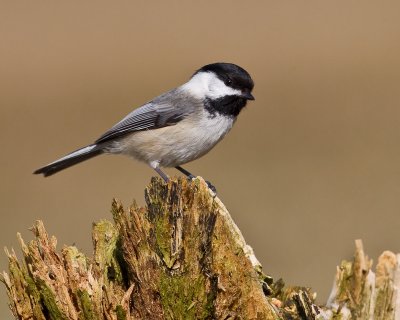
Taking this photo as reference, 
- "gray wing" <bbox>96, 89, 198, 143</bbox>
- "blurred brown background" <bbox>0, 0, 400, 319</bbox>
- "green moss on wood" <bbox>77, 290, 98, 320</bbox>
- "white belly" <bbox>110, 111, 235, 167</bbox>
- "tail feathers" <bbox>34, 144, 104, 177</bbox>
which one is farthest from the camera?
"blurred brown background" <bbox>0, 0, 400, 319</bbox>

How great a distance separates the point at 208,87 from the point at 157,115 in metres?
0.45

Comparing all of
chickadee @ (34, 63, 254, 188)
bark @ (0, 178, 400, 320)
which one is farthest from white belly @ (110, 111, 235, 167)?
bark @ (0, 178, 400, 320)

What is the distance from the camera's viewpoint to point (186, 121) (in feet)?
20.9

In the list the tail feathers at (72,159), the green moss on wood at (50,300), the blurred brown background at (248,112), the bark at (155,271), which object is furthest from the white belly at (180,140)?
the green moss on wood at (50,300)

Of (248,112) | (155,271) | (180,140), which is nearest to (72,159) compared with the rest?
(180,140)

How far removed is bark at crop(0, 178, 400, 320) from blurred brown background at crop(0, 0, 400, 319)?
185cm

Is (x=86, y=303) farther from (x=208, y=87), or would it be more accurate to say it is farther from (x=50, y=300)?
(x=208, y=87)

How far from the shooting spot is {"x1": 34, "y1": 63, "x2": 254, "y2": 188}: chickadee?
6281 millimetres

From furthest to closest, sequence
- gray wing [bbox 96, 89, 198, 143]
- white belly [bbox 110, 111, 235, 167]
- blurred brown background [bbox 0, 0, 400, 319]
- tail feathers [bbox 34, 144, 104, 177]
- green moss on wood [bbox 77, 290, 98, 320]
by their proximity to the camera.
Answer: blurred brown background [bbox 0, 0, 400, 319], tail feathers [bbox 34, 144, 104, 177], gray wing [bbox 96, 89, 198, 143], white belly [bbox 110, 111, 235, 167], green moss on wood [bbox 77, 290, 98, 320]

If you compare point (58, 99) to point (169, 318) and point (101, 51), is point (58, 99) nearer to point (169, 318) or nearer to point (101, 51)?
point (101, 51)

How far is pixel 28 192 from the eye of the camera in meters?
11.3

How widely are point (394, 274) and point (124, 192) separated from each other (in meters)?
7.22

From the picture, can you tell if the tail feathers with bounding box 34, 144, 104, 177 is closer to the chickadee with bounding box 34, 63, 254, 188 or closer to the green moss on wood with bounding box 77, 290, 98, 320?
the chickadee with bounding box 34, 63, 254, 188

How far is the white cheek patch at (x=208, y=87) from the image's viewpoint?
633 centimetres
